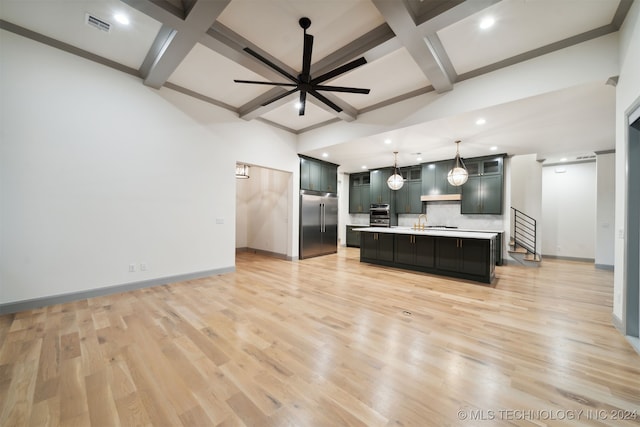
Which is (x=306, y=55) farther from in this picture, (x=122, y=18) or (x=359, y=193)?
(x=359, y=193)

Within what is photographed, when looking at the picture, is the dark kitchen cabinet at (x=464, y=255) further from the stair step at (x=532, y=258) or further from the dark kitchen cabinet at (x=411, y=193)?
the dark kitchen cabinet at (x=411, y=193)

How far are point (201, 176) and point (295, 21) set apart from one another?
314 cm

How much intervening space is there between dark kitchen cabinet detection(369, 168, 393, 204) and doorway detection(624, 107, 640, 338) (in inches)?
225

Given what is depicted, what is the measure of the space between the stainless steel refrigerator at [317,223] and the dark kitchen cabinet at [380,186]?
1.74 meters

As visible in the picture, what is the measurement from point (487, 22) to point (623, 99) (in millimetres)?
1699

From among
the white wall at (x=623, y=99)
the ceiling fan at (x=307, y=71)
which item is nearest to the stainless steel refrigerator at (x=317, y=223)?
the ceiling fan at (x=307, y=71)

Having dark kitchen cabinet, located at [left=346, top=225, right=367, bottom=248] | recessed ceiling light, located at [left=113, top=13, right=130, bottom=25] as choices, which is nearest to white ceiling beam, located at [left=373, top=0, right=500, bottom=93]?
recessed ceiling light, located at [left=113, top=13, right=130, bottom=25]

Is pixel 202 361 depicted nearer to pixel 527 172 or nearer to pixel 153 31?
pixel 153 31

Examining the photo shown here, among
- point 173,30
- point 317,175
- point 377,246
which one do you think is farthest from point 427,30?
point 317,175

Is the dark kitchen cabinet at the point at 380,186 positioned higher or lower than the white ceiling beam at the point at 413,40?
lower

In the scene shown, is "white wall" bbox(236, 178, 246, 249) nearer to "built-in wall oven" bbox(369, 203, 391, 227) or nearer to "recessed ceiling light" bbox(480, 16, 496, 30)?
"built-in wall oven" bbox(369, 203, 391, 227)

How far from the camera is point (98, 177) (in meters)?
3.45

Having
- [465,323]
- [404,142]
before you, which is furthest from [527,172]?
[465,323]

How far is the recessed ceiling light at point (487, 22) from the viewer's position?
2539 millimetres
